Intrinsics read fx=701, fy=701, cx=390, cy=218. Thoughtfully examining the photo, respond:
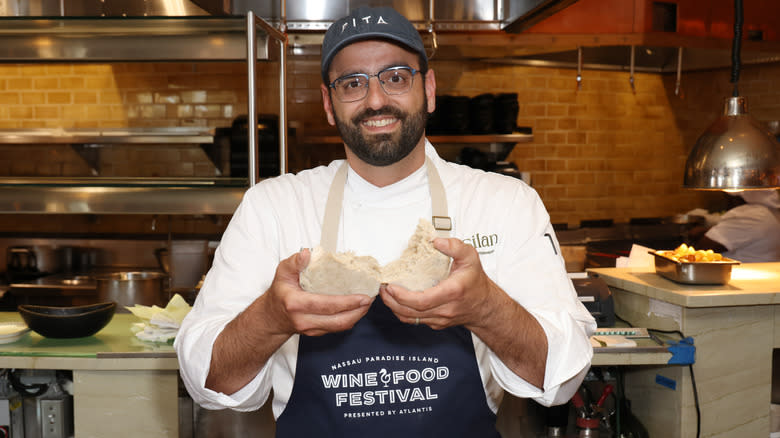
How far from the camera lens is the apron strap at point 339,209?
62.5 inches

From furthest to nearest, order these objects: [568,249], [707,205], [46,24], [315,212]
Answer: [707,205]
[568,249]
[46,24]
[315,212]

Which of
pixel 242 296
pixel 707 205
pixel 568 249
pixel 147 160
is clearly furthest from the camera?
pixel 707 205

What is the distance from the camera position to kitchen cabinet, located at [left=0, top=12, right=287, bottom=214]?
2.06m

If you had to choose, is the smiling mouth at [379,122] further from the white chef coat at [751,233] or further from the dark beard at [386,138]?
the white chef coat at [751,233]

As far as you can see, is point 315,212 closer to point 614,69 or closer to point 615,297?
point 615,297

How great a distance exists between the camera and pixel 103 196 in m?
2.09

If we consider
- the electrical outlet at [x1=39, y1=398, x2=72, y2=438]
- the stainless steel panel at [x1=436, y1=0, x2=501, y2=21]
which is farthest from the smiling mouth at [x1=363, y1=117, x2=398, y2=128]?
the stainless steel panel at [x1=436, y1=0, x2=501, y2=21]

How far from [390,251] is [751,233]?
3.66 metres

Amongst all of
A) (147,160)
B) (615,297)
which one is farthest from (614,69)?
(147,160)

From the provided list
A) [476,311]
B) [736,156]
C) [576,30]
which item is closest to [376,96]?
[476,311]

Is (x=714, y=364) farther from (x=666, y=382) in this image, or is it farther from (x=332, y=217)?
(x=332, y=217)

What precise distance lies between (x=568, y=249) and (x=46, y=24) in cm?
287

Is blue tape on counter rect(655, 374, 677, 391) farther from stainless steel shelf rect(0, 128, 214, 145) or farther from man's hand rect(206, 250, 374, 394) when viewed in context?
stainless steel shelf rect(0, 128, 214, 145)

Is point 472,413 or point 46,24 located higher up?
point 46,24
